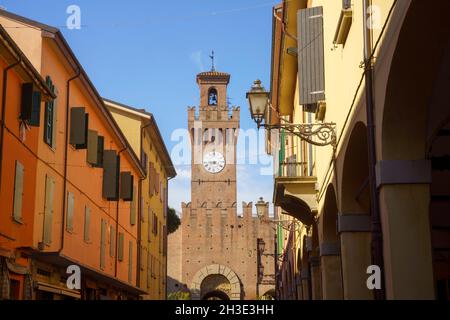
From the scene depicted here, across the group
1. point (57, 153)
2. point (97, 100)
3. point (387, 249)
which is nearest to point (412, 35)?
point (387, 249)

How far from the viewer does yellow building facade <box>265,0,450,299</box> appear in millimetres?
6690

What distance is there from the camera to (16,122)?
13.8 m

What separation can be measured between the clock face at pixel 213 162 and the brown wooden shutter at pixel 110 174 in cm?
4604

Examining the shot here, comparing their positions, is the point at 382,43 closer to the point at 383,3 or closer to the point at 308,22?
the point at 383,3

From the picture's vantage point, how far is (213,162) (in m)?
69.3

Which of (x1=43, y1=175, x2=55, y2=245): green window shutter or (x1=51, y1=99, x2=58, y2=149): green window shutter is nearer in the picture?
(x1=43, y1=175, x2=55, y2=245): green window shutter

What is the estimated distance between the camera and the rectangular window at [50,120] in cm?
1597

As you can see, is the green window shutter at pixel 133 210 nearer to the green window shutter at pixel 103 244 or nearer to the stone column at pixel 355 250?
the green window shutter at pixel 103 244

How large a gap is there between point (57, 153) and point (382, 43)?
11195 mm

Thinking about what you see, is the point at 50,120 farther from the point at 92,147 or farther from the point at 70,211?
the point at 92,147

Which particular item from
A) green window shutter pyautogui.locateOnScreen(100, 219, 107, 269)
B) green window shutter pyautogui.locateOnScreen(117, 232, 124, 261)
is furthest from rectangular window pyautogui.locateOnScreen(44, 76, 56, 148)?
green window shutter pyautogui.locateOnScreen(117, 232, 124, 261)

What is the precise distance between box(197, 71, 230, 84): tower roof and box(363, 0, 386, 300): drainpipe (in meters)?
60.0

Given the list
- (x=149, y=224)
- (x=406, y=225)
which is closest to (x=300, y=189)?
(x=406, y=225)

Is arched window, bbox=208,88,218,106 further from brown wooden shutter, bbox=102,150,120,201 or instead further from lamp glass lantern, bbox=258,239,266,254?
brown wooden shutter, bbox=102,150,120,201
